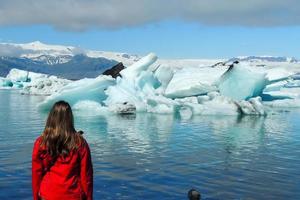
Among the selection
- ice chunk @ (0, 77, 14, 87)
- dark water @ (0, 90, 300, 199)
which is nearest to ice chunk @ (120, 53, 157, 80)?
dark water @ (0, 90, 300, 199)

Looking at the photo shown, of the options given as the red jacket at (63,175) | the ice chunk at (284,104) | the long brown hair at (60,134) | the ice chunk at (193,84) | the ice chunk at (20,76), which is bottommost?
the red jacket at (63,175)

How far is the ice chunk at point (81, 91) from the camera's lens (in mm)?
27156

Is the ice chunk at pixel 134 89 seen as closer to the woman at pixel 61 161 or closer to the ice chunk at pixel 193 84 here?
the ice chunk at pixel 193 84

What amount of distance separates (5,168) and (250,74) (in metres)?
20.7

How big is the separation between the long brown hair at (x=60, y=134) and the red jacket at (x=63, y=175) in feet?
0.22

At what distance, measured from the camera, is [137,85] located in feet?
100

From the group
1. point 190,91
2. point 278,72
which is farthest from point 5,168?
point 278,72

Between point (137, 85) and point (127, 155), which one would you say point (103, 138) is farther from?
point (137, 85)

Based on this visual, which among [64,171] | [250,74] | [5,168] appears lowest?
[5,168]

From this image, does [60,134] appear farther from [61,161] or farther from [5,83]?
[5,83]

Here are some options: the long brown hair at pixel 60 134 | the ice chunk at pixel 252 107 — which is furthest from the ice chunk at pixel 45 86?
the long brown hair at pixel 60 134

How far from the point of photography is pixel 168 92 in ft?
103

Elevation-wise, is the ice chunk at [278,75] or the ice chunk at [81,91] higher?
the ice chunk at [278,75]

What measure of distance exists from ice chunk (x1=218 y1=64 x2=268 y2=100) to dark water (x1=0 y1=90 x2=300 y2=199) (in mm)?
5779
